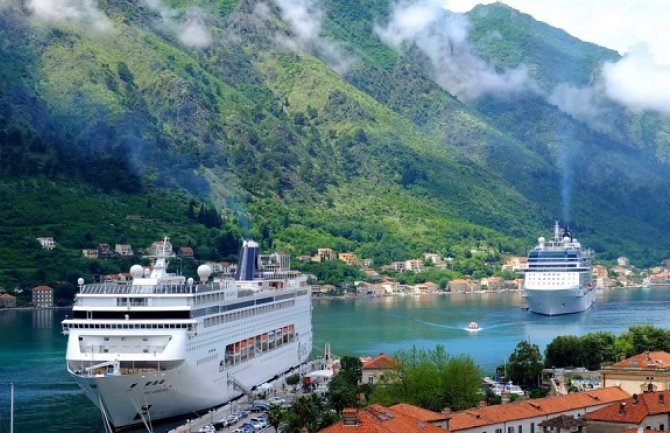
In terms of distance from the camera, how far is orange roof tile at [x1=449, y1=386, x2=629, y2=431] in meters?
42.2

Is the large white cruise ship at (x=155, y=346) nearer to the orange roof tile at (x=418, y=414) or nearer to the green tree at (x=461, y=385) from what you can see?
the green tree at (x=461, y=385)

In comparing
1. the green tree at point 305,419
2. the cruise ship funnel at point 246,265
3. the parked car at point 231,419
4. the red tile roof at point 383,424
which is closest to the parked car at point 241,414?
the parked car at point 231,419

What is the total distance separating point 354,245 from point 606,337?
128010 millimetres

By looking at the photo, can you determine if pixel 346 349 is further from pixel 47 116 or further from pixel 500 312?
pixel 47 116

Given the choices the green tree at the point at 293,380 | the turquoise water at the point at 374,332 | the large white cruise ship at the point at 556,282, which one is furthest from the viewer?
the large white cruise ship at the point at 556,282

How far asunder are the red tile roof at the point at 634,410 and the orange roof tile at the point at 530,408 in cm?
299

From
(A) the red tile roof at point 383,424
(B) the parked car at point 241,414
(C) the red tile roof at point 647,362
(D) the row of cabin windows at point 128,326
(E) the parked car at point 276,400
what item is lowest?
(B) the parked car at point 241,414

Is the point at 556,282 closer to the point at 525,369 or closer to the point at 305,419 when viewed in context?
the point at 525,369

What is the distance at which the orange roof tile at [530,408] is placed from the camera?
139ft

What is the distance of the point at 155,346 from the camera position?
183 ft

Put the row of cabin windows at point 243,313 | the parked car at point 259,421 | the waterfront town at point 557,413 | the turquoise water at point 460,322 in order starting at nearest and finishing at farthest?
the waterfront town at point 557,413, the parked car at point 259,421, the row of cabin windows at point 243,313, the turquoise water at point 460,322

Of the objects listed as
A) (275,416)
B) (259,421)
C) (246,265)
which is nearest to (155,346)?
(259,421)

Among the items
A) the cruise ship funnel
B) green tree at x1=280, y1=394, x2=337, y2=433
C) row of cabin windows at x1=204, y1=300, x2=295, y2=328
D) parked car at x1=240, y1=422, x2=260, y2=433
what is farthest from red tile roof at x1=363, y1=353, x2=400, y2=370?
green tree at x1=280, y1=394, x2=337, y2=433

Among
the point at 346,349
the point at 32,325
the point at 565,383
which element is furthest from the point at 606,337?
the point at 32,325
